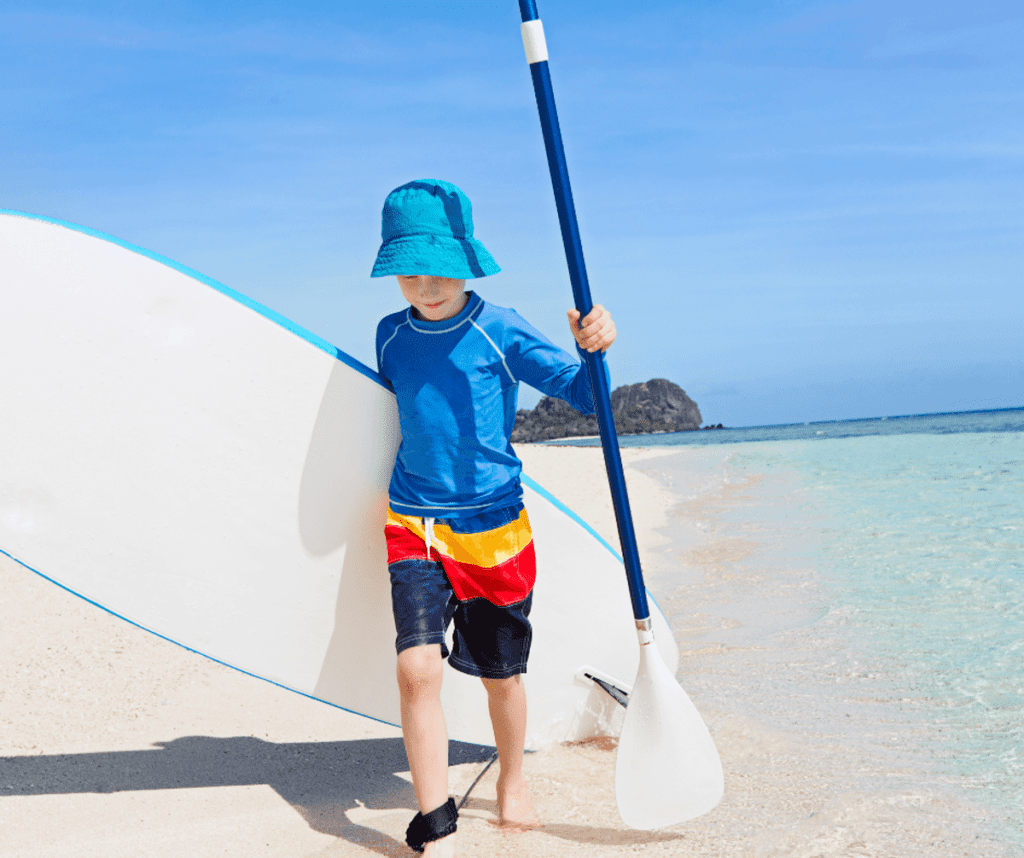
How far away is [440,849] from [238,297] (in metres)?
1.30

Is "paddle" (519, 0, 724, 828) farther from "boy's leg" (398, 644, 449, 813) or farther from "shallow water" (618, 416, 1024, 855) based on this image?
"boy's leg" (398, 644, 449, 813)

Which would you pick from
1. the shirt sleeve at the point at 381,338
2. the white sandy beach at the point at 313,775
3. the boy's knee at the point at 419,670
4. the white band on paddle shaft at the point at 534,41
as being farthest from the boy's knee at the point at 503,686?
the white band on paddle shaft at the point at 534,41

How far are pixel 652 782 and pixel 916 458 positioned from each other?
13.6 metres

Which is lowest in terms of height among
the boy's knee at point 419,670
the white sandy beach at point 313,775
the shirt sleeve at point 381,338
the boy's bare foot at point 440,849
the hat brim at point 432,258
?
the white sandy beach at point 313,775

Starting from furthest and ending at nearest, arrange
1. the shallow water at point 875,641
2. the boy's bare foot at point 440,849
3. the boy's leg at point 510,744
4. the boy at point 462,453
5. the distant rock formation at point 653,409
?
1. the distant rock formation at point 653,409
2. the shallow water at point 875,641
3. the boy's leg at point 510,744
4. the boy at point 462,453
5. the boy's bare foot at point 440,849

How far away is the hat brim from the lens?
5.35 feet

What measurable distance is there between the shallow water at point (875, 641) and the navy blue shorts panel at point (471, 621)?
629mm

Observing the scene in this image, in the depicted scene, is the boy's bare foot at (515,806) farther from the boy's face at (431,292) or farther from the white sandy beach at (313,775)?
the boy's face at (431,292)

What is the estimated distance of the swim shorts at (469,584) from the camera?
5.44ft

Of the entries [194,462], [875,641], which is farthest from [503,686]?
[875,641]

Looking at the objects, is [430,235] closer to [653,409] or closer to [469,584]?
[469,584]

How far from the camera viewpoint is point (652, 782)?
5.68 ft

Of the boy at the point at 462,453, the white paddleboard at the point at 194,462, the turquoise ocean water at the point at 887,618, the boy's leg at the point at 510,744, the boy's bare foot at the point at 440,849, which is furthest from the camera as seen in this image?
the turquoise ocean water at the point at 887,618

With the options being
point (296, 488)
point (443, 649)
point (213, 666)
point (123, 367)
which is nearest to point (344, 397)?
point (296, 488)
